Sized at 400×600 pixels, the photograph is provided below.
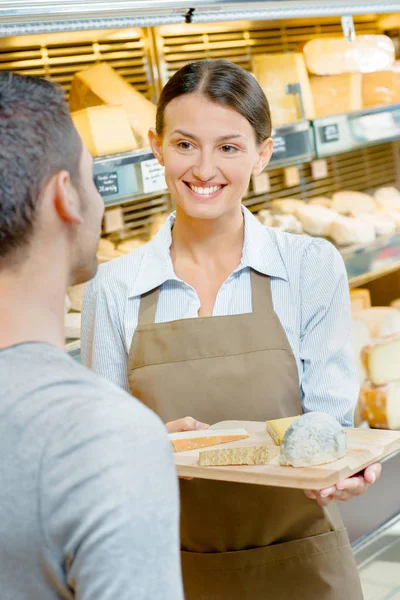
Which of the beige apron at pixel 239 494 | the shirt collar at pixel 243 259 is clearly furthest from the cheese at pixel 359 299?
the beige apron at pixel 239 494

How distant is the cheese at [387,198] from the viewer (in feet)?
12.1

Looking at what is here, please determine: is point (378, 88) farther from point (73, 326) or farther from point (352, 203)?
point (73, 326)

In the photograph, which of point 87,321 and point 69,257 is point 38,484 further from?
point 87,321

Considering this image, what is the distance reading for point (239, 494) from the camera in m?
1.73

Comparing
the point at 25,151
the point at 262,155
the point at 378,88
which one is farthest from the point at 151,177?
the point at 25,151

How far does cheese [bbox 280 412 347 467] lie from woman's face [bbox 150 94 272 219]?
0.51 meters

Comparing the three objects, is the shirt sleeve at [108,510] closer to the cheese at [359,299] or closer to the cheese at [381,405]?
the cheese at [381,405]

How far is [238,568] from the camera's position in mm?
1718

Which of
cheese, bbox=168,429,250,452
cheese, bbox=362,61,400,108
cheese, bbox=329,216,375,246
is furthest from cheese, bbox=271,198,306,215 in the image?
cheese, bbox=168,429,250,452

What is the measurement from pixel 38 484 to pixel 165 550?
132 mm

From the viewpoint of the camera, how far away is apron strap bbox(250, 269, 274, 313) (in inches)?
71.1

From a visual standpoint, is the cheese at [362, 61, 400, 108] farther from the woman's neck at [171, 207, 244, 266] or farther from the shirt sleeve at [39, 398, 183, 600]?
the shirt sleeve at [39, 398, 183, 600]

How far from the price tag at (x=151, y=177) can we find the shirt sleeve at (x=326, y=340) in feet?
2.24

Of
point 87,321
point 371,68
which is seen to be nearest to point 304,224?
point 371,68
